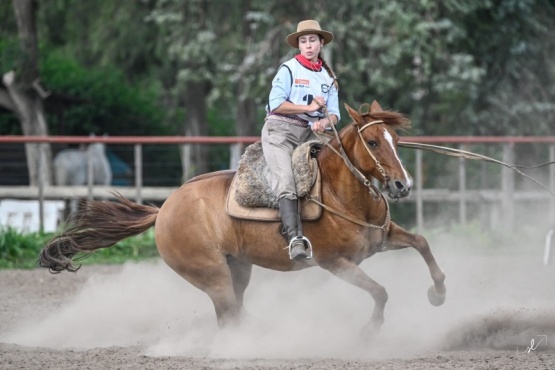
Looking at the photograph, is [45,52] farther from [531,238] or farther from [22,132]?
[531,238]

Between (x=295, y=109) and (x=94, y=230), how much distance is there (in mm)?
2300

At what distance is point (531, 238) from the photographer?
15.5 m

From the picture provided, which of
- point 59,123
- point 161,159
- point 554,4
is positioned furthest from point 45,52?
point 554,4

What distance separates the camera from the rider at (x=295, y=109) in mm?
8250

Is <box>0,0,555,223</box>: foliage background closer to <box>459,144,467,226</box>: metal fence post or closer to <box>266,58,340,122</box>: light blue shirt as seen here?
<box>459,144,467,226</box>: metal fence post

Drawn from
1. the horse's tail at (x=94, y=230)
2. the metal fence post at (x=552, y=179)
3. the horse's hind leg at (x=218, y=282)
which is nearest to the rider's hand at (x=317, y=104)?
the horse's hind leg at (x=218, y=282)

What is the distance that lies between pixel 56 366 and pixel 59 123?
16.9m

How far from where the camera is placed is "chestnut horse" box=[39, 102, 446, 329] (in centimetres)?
808

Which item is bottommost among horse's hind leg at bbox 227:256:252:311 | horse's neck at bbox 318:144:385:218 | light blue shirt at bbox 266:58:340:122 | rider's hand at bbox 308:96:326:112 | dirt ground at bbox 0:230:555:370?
dirt ground at bbox 0:230:555:370

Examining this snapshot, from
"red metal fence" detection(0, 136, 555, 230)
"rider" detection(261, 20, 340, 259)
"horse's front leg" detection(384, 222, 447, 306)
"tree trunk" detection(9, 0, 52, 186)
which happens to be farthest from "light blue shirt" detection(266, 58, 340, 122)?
"tree trunk" detection(9, 0, 52, 186)

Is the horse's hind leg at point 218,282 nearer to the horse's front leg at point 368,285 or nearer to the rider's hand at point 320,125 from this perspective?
the horse's front leg at point 368,285

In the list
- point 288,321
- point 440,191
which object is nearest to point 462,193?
point 440,191

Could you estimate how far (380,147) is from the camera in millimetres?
7953

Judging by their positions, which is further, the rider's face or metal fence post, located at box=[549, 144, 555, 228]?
metal fence post, located at box=[549, 144, 555, 228]
